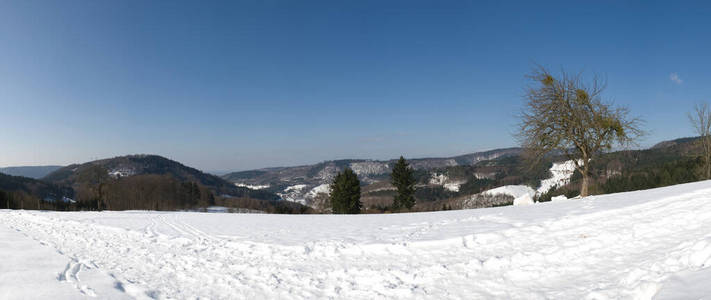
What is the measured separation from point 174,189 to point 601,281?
456ft

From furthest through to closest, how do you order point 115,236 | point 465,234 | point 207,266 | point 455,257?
point 115,236, point 465,234, point 207,266, point 455,257

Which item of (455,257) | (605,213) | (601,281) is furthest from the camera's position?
(605,213)

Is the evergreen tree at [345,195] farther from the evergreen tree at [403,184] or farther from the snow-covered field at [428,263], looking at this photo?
the snow-covered field at [428,263]

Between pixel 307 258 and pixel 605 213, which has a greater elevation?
pixel 605 213

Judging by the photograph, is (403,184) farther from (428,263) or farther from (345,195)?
(428,263)

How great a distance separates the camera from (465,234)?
8.09 m

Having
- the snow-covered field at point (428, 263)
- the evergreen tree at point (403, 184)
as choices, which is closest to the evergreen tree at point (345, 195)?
the evergreen tree at point (403, 184)

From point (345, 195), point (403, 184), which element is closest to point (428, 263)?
point (403, 184)

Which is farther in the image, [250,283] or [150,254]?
[150,254]

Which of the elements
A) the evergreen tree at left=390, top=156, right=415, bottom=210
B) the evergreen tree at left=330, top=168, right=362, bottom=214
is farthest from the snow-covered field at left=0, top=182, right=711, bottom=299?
the evergreen tree at left=330, top=168, right=362, bottom=214

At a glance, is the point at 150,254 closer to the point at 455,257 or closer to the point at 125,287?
the point at 125,287

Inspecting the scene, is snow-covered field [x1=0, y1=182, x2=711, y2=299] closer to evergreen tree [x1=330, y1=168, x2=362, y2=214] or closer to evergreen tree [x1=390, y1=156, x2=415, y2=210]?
evergreen tree [x1=390, y1=156, x2=415, y2=210]

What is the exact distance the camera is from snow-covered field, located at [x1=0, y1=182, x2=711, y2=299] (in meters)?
4.84

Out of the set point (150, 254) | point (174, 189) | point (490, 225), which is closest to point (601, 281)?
point (490, 225)
